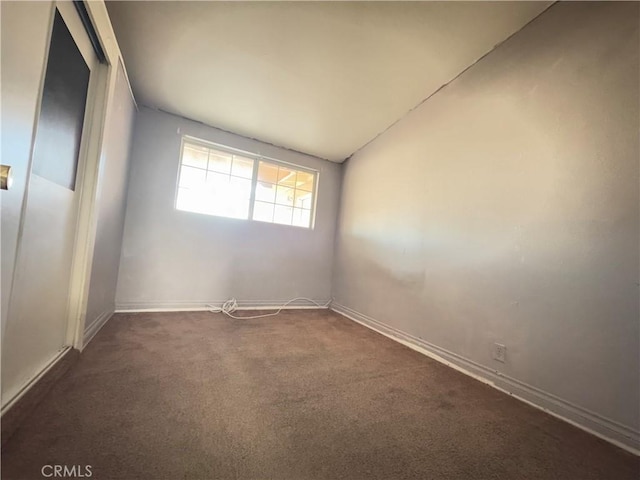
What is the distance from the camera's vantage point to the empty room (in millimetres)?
928

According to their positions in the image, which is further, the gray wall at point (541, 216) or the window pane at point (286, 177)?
the window pane at point (286, 177)

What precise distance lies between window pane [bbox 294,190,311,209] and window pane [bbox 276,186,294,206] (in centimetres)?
10

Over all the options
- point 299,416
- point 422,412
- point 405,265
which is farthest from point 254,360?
point 405,265

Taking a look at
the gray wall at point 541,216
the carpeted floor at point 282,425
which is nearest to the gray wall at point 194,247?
the carpeted floor at point 282,425

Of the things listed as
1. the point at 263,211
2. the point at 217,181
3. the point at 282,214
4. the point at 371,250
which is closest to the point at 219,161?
the point at 217,181

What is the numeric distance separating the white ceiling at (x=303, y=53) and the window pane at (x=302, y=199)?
115cm

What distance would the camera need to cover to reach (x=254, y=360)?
5.61ft

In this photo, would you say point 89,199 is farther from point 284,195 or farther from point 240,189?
point 284,195

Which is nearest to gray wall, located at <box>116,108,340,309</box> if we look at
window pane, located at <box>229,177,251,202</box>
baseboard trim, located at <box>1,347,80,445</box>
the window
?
the window

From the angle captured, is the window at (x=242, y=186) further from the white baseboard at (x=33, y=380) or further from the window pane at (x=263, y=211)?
the white baseboard at (x=33, y=380)

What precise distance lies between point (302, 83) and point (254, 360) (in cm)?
240

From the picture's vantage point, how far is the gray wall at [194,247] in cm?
272

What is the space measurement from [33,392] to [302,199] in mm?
3160

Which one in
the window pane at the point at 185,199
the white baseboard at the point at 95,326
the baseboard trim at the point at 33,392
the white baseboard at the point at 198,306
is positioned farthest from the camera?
the window pane at the point at 185,199
